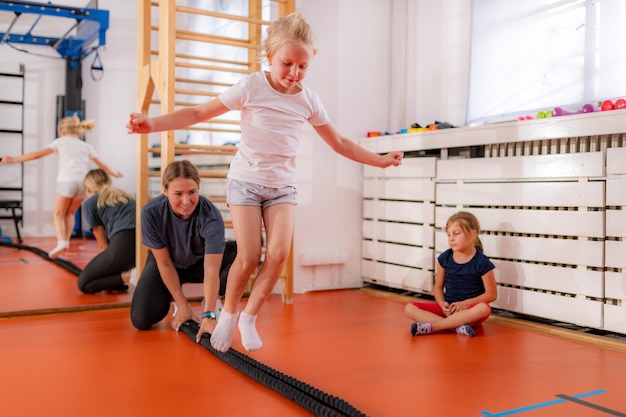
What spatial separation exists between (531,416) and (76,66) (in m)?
4.98

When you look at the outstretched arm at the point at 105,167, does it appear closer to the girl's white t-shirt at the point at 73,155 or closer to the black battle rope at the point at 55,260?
the girl's white t-shirt at the point at 73,155

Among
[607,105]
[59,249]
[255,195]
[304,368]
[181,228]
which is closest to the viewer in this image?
[255,195]

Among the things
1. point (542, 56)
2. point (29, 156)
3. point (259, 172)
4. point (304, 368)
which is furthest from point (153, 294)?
point (29, 156)

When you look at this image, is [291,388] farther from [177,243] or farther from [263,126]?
[177,243]

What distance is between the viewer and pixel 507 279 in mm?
3477

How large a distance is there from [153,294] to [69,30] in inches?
132

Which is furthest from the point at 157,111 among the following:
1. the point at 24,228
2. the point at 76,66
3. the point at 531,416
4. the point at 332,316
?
the point at 531,416

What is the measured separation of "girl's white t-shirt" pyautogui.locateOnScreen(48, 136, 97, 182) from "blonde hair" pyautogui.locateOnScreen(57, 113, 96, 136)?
0.06 meters

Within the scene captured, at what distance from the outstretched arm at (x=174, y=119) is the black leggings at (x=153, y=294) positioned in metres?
1.20

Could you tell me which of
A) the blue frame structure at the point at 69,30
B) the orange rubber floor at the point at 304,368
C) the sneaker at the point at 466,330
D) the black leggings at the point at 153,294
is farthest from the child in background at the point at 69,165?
the sneaker at the point at 466,330

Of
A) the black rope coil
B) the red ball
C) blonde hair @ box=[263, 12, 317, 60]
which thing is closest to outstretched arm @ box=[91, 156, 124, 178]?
the black rope coil

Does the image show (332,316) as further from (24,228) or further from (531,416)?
(24,228)

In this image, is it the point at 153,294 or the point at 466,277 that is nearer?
the point at 153,294

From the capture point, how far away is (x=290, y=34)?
2125 mm
